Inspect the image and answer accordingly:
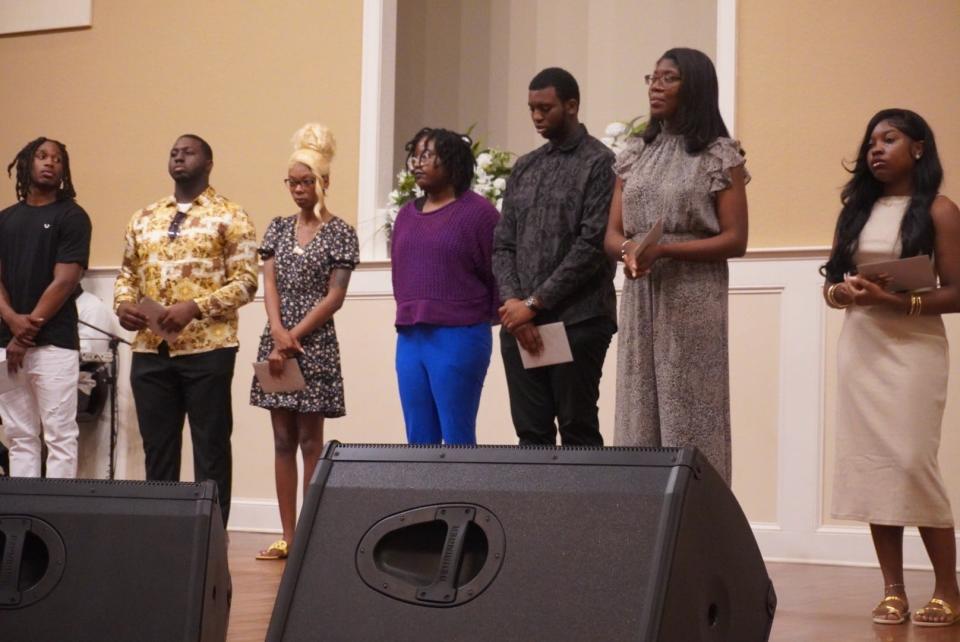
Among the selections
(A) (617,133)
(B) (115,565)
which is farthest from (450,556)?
(A) (617,133)

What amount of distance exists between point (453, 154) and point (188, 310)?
1.05 metres

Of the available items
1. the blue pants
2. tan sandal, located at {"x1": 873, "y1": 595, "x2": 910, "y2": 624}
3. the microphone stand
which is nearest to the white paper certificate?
the blue pants

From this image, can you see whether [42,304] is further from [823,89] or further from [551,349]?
[823,89]

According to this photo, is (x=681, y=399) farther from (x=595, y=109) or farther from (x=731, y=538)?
(x=595, y=109)

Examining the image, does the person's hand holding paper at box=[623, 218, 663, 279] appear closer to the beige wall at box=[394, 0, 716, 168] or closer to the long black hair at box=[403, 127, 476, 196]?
the long black hair at box=[403, 127, 476, 196]

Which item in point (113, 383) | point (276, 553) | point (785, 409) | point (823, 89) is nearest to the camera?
point (276, 553)

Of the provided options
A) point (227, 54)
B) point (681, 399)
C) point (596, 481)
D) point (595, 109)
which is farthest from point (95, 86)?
point (596, 481)

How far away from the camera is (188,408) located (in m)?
4.43

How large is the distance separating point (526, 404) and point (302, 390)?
4.03 ft

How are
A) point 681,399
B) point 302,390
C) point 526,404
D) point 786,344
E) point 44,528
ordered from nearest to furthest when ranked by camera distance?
point 44,528, point 681,399, point 526,404, point 302,390, point 786,344

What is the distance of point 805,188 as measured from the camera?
17.7ft

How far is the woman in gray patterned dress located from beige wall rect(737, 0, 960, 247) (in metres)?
2.18

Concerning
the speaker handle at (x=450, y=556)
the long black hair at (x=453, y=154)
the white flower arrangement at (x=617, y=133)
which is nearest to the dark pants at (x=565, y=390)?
the long black hair at (x=453, y=154)

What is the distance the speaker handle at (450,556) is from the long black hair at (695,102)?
156 centimetres
